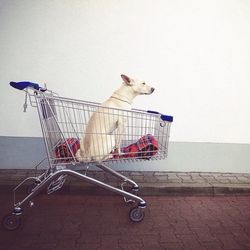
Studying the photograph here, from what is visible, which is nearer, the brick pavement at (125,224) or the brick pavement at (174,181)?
the brick pavement at (125,224)

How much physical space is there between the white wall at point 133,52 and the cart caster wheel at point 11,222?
1871 millimetres

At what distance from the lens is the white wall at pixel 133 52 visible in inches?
169

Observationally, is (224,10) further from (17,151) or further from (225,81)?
(17,151)

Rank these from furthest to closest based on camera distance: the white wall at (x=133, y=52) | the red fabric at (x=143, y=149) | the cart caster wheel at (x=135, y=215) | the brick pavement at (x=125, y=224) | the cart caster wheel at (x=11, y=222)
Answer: the white wall at (x=133, y=52) → the cart caster wheel at (x=135, y=215) → the red fabric at (x=143, y=149) → the cart caster wheel at (x=11, y=222) → the brick pavement at (x=125, y=224)

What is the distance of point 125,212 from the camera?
3.46 metres

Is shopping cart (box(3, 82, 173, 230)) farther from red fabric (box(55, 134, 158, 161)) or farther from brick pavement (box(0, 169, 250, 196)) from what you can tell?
brick pavement (box(0, 169, 250, 196))

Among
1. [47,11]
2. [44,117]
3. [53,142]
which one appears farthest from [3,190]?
[47,11]

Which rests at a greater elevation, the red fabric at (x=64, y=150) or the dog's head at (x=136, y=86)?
the dog's head at (x=136, y=86)

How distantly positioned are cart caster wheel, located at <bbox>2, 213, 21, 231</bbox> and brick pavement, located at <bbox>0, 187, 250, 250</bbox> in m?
0.06

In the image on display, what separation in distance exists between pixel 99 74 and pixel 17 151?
6.20 ft

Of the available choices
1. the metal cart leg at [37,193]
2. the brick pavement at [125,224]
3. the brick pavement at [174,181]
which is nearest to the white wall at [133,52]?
the brick pavement at [174,181]

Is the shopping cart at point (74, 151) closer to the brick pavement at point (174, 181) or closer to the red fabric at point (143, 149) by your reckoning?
the red fabric at point (143, 149)

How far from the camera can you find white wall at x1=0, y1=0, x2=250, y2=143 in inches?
169

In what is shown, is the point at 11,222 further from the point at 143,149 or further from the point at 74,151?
the point at 143,149
